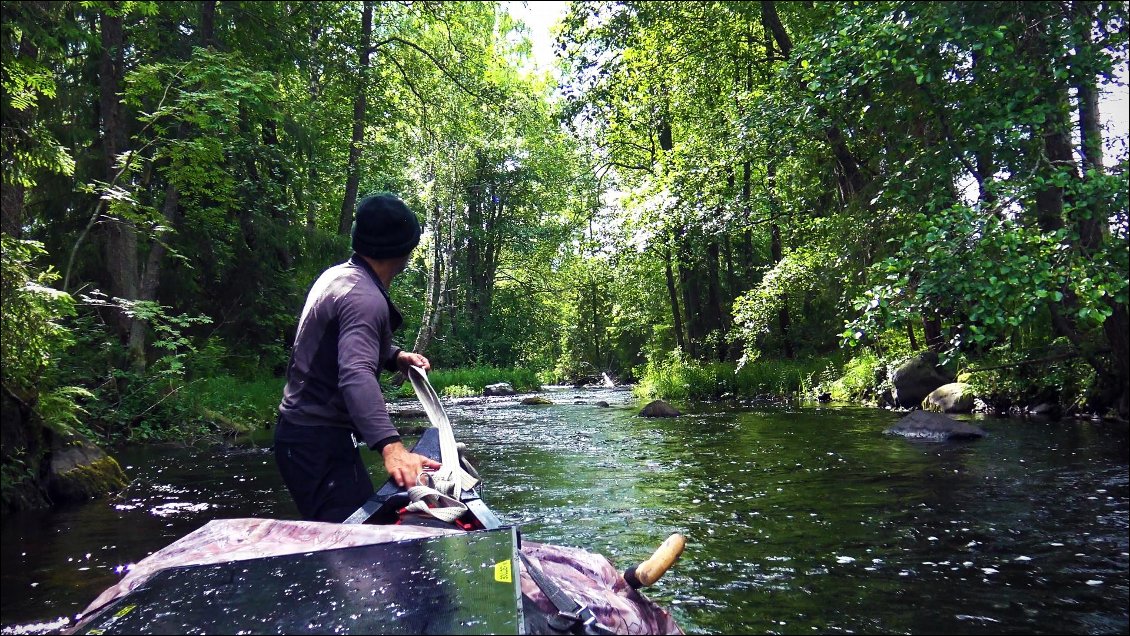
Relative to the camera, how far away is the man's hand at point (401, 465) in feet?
9.04

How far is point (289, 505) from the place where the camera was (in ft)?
26.9

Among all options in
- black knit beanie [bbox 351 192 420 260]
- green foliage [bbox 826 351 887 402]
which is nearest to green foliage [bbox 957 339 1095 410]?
green foliage [bbox 826 351 887 402]

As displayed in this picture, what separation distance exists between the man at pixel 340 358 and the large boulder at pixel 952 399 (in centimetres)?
1406

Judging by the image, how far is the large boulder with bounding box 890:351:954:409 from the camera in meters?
16.3

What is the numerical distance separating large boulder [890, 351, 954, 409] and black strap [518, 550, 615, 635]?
15881 mm

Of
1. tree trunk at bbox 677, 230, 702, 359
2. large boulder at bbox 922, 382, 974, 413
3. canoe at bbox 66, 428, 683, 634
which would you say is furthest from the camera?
tree trunk at bbox 677, 230, 702, 359

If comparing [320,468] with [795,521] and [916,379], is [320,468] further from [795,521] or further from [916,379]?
[916,379]

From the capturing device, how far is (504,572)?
72.5 inches

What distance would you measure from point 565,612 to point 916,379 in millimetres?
16149

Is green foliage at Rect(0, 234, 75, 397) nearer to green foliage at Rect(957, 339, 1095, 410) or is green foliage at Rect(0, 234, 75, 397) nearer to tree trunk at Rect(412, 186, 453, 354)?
green foliage at Rect(957, 339, 1095, 410)

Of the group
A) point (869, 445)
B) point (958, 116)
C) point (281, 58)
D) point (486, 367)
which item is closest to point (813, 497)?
point (869, 445)

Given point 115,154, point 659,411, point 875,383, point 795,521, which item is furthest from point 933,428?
point 115,154

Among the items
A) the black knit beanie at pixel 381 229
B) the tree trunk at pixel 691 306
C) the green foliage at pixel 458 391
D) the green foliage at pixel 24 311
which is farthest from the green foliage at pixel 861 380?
the black knit beanie at pixel 381 229

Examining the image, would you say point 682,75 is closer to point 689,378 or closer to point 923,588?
point 689,378
